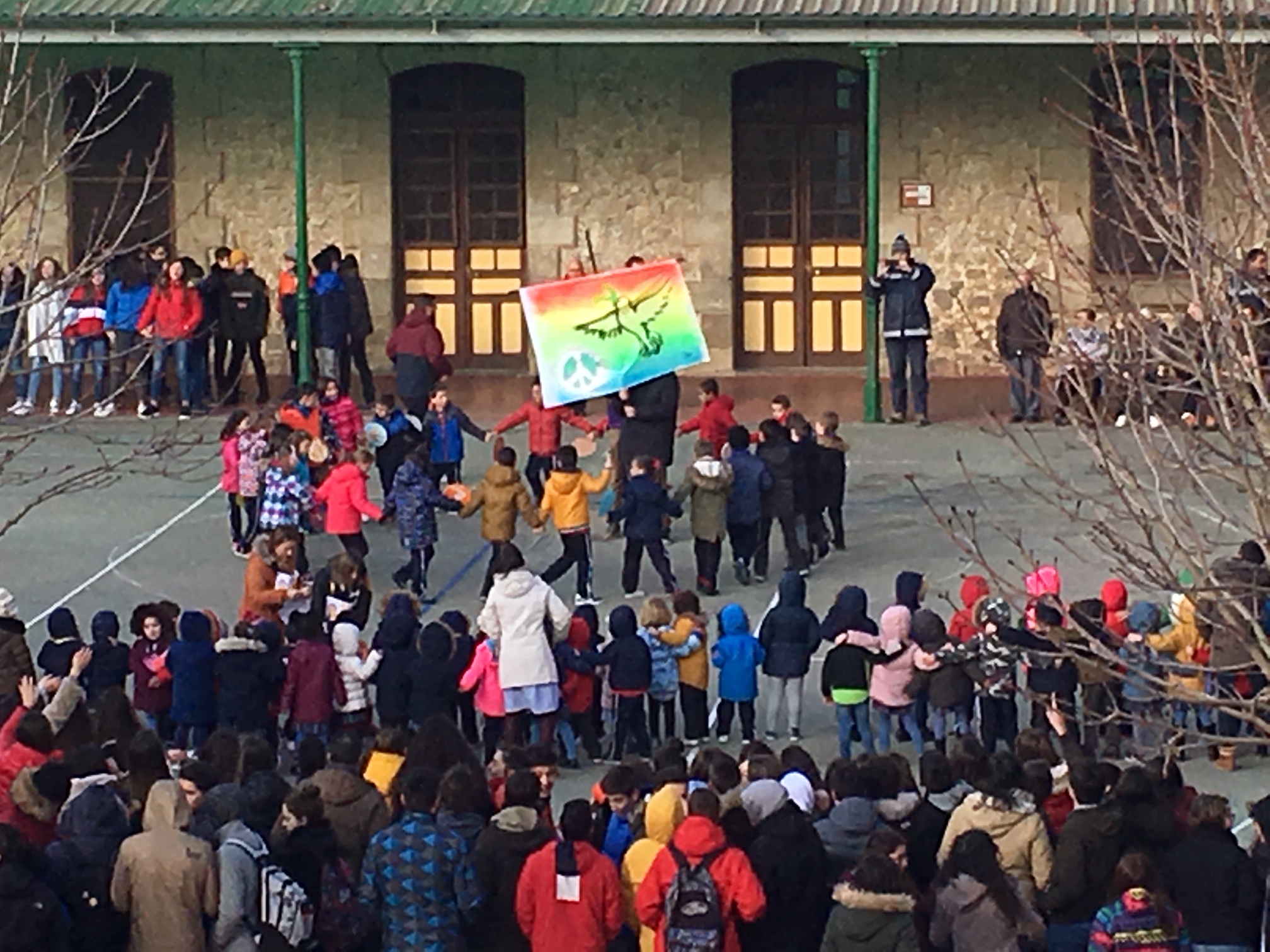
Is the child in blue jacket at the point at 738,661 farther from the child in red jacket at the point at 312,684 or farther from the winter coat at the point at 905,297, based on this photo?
the winter coat at the point at 905,297

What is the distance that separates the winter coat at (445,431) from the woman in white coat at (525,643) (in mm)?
4862

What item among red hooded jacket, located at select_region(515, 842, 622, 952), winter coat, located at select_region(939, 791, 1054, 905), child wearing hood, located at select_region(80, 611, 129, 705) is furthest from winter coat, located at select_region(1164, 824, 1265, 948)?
child wearing hood, located at select_region(80, 611, 129, 705)

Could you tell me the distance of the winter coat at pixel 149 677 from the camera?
47.1 ft

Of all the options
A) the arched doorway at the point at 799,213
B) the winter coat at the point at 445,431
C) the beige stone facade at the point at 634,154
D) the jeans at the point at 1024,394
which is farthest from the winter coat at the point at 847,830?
the arched doorway at the point at 799,213

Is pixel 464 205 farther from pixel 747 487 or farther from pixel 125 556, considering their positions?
pixel 747 487

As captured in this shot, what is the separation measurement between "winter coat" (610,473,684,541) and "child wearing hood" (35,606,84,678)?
177 inches

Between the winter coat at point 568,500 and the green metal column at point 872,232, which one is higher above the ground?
the green metal column at point 872,232

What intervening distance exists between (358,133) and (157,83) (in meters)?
2.02

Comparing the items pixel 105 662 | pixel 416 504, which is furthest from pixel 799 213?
pixel 105 662

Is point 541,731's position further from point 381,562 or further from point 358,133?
point 358,133

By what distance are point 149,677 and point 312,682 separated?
3.03 ft

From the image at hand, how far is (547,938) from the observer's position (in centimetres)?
1062

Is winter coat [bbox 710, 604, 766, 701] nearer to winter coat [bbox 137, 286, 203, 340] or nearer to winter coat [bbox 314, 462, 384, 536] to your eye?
winter coat [bbox 314, 462, 384, 536]

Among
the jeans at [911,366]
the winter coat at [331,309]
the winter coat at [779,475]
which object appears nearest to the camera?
the winter coat at [779,475]
